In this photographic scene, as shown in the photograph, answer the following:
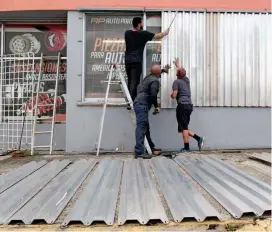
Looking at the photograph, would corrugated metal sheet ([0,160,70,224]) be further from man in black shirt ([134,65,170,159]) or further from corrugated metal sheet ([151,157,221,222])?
man in black shirt ([134,65,170,159])

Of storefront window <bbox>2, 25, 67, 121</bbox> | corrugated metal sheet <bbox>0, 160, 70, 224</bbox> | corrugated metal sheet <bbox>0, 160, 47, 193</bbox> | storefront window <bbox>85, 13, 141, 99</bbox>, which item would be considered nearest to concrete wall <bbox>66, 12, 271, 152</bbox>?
storefront window <bbox>85, 13, 141, 99</bbox>

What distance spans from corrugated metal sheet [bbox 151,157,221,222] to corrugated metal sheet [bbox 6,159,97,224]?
98 cm

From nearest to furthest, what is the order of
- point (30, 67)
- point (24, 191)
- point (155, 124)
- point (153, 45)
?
point (24, 191) → point (155, 124) → point (153, 45) → point (30, 67)

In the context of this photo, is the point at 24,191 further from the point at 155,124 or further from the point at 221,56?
the point at 221,56

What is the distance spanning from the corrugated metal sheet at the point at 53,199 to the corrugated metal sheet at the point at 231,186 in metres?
1.43

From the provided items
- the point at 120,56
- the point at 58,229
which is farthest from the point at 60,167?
the point at 120,56

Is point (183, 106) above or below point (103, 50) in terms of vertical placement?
below

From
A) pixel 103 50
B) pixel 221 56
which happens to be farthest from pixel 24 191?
pixel 221 56

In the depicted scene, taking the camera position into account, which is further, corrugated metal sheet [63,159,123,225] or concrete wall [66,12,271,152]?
concrete wall [66,12,271,152]

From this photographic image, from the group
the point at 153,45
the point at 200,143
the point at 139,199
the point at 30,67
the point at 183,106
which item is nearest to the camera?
the point at 139,199

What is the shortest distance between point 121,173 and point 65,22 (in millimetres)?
5115

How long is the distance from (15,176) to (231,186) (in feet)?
8.77

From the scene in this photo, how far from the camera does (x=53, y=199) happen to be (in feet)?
10.9

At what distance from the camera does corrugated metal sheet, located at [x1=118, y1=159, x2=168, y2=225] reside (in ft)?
9.32
